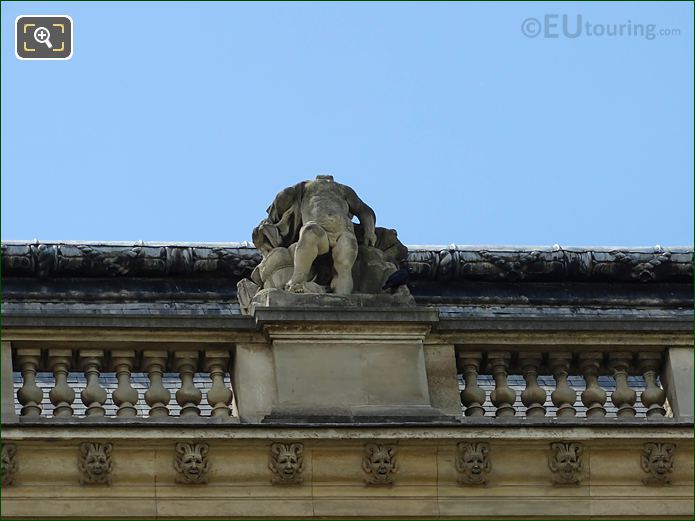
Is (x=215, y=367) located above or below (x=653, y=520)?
above

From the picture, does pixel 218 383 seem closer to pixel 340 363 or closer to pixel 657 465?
pixel 340 363

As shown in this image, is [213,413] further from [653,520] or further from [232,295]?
[232,295]

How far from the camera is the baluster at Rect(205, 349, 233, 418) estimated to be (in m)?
22.8

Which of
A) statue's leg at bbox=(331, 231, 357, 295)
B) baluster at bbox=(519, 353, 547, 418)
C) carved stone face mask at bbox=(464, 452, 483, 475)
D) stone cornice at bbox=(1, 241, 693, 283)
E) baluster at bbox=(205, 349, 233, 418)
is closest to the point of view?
carved stone face mask at bbox=(464, 452, 483, 475)

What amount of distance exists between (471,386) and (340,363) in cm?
116

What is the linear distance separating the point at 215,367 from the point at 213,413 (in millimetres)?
480

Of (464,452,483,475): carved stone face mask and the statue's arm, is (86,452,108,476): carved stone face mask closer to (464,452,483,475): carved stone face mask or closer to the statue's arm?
(464,452,483,475): carved stone face mask

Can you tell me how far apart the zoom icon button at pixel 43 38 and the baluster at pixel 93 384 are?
3247 mm

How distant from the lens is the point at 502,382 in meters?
23.3

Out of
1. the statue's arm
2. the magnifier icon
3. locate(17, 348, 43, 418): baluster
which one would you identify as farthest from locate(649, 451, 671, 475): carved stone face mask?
the magnifier icon

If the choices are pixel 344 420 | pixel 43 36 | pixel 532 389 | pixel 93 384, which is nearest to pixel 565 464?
pixel 532 389

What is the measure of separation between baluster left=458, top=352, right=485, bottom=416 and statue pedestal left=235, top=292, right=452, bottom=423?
1.35ft

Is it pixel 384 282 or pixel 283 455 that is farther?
pixel 384 282

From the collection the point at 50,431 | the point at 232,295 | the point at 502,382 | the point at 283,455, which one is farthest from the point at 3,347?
the point at 232,295
